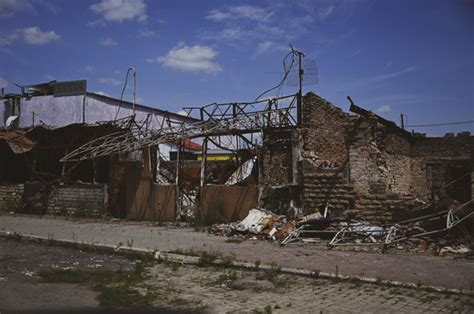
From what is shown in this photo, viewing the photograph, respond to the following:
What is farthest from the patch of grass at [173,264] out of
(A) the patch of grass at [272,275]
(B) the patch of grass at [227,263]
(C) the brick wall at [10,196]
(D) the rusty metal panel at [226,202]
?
(C) the brick wall at [10,196]

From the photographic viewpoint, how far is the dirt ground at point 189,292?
5459 millimetres

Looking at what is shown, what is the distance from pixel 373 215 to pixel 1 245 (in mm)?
9826

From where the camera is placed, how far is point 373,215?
1258 cm

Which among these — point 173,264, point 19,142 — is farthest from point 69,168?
point 173,264

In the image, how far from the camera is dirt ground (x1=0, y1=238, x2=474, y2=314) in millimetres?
5459

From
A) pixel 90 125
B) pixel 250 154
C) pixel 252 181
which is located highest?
pixel 90 125

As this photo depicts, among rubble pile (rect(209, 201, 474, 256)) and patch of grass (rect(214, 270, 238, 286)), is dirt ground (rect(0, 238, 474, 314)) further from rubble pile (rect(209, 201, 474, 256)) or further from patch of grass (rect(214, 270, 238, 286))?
rubble pile (rect(209, 201, 474, 256))

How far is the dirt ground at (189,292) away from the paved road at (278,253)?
30.6 inches

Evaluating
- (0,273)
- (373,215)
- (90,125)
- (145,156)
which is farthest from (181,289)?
(90,125)

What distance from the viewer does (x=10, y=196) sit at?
2011cm

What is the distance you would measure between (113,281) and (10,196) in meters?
15.5

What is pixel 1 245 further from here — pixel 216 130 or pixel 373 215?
pixel 373 215

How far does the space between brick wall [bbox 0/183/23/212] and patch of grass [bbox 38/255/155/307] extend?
13599mm

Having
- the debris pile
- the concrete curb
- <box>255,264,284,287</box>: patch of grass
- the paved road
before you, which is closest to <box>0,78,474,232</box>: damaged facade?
the debris pile
